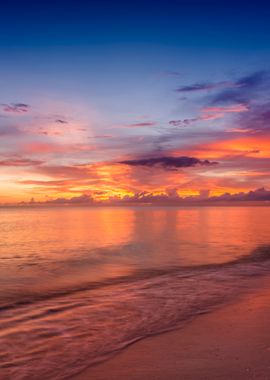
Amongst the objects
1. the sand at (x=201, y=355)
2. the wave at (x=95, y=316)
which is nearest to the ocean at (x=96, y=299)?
the wave at (x=95, y=316)

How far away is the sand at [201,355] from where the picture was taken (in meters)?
7.57

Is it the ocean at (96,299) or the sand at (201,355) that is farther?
the ocean at (96,299)

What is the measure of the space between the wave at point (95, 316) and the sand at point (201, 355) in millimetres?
602

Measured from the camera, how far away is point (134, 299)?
16.0 meters

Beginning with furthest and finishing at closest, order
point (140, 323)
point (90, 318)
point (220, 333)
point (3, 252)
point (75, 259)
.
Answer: point (3, 252)
point (75, 259)
point (90, 318)
point (140, 323)
point (220, 333)

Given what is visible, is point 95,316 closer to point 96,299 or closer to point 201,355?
point 96,299

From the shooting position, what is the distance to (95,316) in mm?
12984

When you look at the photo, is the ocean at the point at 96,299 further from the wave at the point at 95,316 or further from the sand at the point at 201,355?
the sand at the point at 201,355

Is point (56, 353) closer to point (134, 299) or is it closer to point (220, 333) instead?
point (220, 333)

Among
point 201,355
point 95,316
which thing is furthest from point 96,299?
point 201,355

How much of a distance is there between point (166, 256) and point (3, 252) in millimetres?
16008

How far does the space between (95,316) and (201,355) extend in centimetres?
527

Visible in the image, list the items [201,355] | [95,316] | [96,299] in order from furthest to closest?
1. [96,299]
2. [95,316]
3. [201,355]

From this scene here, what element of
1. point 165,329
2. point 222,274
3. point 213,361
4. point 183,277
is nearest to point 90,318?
point 165,329
